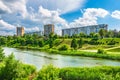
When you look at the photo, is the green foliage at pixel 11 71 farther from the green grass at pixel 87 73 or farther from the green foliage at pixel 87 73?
the green foliage at pixel 87 73

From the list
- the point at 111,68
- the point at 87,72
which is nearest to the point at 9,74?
the point at 87,72

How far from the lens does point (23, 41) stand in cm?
18012

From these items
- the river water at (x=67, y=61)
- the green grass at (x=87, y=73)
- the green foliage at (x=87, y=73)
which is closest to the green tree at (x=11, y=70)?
the green grass at (x=87, y=73)

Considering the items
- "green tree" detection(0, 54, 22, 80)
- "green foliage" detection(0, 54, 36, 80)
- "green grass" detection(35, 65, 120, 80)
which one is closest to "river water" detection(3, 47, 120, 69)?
"green grass" detection(35, 65, 120, 80)

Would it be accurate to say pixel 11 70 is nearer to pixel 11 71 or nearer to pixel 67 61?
pixel 11 71

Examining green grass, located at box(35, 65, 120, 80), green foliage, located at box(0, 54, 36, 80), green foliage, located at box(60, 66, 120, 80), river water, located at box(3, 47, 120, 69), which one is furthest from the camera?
river water, located at box(3, 47, 120, 69)

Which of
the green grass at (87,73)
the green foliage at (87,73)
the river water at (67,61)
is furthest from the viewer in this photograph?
the river water at (67,61)

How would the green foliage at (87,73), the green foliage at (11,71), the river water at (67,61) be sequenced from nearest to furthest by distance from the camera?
the green foliage at (11,71)
the green foliage at (87,73)
the river water at (67,61)

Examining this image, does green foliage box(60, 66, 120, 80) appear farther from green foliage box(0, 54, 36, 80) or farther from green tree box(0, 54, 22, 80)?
green tree box(0, 54, 22, 80)

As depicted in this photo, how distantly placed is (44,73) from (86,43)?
358 ft

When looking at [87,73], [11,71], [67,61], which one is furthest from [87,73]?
[67,61]

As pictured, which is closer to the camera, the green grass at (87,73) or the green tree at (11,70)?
the green tree at (11,70)

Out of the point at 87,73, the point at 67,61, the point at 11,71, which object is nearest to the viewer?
the point at 11,71

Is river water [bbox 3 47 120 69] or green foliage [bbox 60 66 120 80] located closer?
green foliage [bbox 60 66 120 80]
